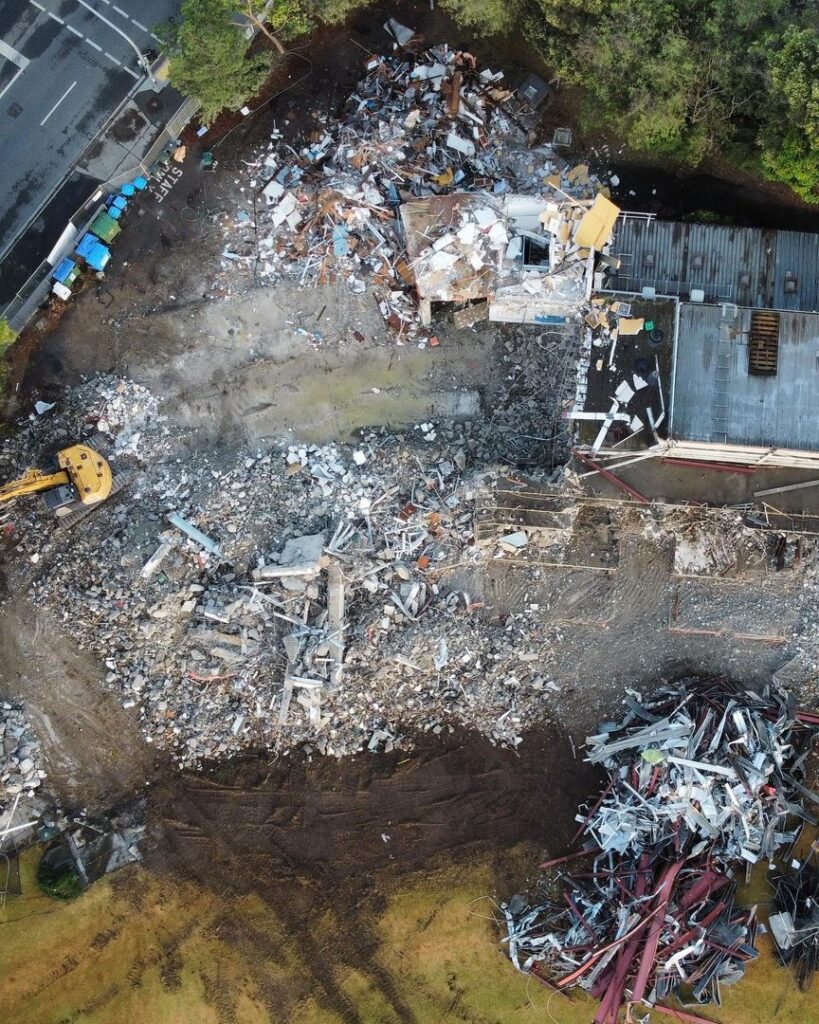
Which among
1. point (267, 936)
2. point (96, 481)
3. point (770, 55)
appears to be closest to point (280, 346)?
point (96, 481)

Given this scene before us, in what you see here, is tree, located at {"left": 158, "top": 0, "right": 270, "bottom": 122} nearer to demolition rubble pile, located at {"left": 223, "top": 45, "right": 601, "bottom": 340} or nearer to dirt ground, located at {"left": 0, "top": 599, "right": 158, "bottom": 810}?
demolition rubble pile, located at {"left": 223, "top": 45, "right": 601, "bottom": 340}

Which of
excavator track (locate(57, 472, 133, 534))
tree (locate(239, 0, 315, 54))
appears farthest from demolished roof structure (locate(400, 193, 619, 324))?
excavator track (locate(57, 472, 133, 534))

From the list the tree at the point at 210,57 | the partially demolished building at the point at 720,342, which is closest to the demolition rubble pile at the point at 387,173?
the tree at the point at 210,57

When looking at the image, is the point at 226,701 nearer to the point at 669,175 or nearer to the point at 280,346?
the point at 280,346

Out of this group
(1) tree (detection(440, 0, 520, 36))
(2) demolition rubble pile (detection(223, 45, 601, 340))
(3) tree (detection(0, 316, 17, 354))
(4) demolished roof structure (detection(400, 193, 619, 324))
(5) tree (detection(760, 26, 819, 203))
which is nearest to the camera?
(5) tree (detection(760, 26, 819, 203))

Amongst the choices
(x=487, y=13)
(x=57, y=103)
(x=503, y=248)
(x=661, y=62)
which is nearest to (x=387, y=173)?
(x=503, y=248)
